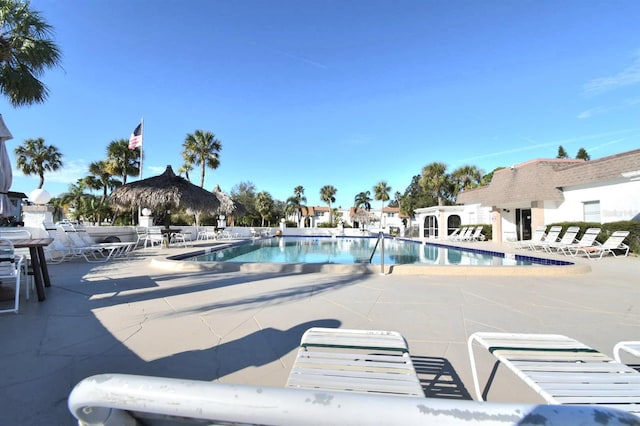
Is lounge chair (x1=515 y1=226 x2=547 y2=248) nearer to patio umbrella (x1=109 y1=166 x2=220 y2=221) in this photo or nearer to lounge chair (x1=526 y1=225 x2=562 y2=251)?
lounge chair (x1=526 y1=225 x2=562 y2=251)

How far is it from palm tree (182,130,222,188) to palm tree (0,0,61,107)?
1881 cm

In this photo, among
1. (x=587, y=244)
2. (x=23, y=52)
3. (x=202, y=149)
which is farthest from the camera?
(x=202, y=149)

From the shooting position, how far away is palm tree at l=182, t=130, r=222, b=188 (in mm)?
27391

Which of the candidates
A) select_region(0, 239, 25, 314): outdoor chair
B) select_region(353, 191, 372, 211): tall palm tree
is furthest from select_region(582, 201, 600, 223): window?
select_region(353, 191, 372, 211): tall palm tree

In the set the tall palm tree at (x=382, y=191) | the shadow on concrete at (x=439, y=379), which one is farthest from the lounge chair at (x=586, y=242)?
the tall palm tree at (x=382, y=191)

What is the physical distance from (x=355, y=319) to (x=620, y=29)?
15.6m

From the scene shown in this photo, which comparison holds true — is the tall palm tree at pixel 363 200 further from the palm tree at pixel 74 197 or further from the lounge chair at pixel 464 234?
the palm tree at pixel 74 197

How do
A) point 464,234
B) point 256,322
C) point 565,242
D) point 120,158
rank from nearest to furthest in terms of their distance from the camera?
1. point 256,322
2. point 565,242
3. point 464,234
4. point 120,158

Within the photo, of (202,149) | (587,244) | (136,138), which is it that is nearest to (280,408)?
(587,244)

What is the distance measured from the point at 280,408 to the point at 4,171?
741 cm

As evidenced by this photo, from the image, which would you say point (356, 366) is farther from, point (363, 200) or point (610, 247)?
point (363, 200)

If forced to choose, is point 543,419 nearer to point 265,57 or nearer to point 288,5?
point 288,5

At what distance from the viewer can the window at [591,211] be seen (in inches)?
527

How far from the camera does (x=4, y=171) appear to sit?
5344 mm
